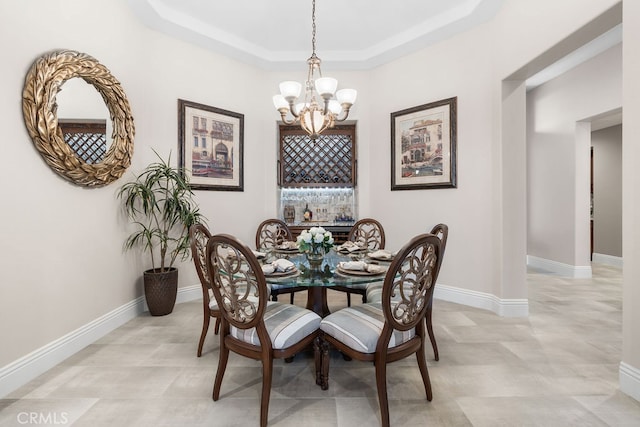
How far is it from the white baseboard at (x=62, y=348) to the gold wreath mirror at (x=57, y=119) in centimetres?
112

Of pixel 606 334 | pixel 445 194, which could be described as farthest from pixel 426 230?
pixel 606 334

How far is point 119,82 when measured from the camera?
2.64 m

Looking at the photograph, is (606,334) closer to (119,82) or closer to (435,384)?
(435,384)

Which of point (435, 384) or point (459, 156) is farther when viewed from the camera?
point (459, 156)

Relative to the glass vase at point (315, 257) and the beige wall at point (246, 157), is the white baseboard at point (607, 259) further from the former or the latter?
the glass vase at point (315, 257)

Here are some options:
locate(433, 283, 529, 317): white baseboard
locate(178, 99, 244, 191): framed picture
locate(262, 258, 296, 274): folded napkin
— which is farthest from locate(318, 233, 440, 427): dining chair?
locate(178, 99, 244, 191): framed picture

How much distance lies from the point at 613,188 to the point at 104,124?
297 inches

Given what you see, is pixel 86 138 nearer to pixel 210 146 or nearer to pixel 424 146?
pixel 210 146

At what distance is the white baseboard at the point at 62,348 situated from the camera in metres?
1.74

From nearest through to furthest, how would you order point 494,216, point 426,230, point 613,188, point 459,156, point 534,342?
point 534,342, point 494,216, point 459,156, point 426,230, point 613,188

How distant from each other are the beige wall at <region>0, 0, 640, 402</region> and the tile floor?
0.32 metres

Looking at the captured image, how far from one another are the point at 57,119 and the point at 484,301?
396 cm

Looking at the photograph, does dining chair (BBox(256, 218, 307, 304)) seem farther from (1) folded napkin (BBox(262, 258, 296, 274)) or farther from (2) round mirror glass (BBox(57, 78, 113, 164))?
(2) round mirror glass (BBox(57, 78, 113, 164))

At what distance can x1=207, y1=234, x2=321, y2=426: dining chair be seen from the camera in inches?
55.4
